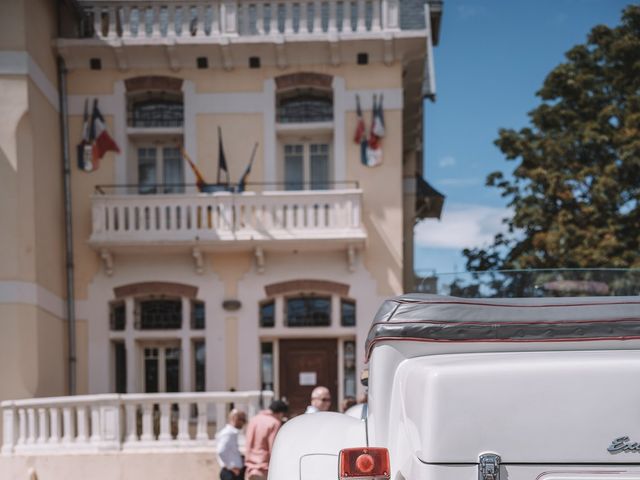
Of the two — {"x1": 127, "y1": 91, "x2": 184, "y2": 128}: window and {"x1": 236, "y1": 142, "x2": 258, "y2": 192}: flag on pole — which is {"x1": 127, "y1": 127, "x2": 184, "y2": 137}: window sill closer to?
{"x1": 127, "y1": 91, "x2": 184, "y2": 128}: window

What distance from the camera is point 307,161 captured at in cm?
1600

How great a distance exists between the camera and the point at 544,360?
364 centimetres

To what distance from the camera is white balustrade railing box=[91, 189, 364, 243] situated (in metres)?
14.8

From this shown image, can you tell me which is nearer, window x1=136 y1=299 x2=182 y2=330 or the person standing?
the person standing

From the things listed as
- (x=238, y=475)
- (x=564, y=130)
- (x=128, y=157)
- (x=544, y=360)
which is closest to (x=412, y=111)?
(x=564, y=130)

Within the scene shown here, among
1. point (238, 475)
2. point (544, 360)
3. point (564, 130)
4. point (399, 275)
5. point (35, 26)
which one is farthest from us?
point (564, 130)

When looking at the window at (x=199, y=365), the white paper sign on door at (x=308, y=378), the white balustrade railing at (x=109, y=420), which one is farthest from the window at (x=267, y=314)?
the white balustrade railing at (x=109, y=420)

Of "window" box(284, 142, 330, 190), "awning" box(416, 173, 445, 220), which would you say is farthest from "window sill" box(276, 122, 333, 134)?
"awning" box(416, 173, 445, 220)

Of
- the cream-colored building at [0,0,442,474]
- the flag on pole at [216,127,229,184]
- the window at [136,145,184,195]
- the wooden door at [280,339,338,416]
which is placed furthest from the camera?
the window at [136,145,184,195]

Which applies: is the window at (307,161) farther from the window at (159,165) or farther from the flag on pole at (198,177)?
the window at (159,165)

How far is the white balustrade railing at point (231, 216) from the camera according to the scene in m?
14.8

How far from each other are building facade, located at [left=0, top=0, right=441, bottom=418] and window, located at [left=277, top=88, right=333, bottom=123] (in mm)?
37

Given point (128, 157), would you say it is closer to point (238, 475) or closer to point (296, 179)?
point (296, 179)

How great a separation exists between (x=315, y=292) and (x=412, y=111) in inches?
180
